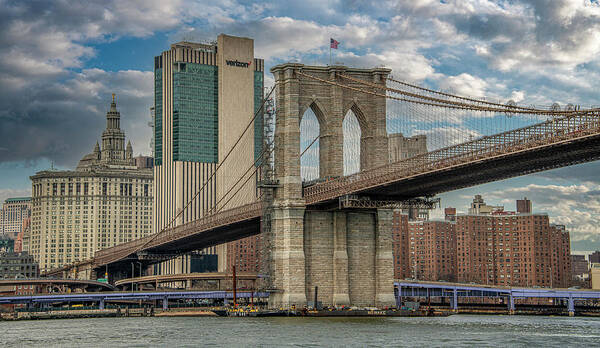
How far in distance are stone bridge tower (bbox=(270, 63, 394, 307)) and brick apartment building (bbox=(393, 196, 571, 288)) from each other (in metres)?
64.9

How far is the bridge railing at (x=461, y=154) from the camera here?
51156mm

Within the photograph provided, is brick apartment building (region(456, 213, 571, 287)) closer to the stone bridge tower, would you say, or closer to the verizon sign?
the verizon sign

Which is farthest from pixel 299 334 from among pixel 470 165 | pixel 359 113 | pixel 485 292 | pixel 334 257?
pixel 485 292

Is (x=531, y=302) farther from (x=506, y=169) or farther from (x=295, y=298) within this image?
(x=506, y=169)

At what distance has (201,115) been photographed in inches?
6845

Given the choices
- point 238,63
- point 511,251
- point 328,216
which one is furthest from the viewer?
point 238,63

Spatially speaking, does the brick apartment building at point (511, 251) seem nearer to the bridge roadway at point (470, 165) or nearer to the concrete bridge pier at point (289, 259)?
the bridge roadway at point (470, 165)

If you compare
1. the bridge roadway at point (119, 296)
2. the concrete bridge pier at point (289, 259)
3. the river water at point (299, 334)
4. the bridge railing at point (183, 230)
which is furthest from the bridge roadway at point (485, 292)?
the river water at point (299, 334)

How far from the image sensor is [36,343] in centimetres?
5353

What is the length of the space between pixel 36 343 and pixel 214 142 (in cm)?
12346

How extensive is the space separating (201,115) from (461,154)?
119 metres

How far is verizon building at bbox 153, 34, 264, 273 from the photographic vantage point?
172m

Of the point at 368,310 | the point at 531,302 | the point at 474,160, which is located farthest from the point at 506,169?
the point at 531,302

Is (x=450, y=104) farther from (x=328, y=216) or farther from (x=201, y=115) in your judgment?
(x=201, y=115)
